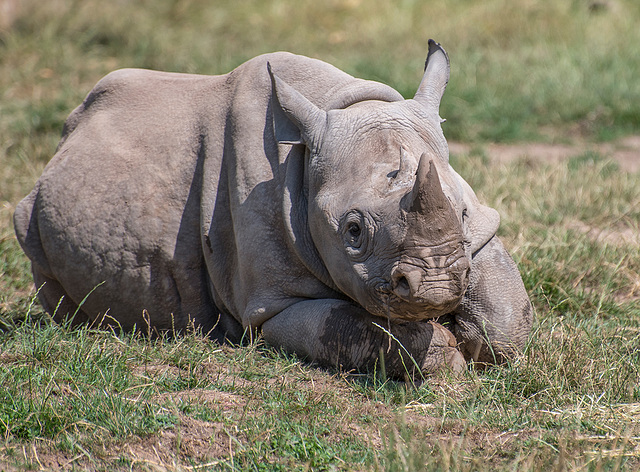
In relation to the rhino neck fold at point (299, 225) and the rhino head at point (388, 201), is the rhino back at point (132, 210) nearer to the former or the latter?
the rhino neck fold at point (299, 225)

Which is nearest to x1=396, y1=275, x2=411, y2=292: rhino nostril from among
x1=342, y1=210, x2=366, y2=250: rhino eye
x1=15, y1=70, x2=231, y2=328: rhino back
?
x1=342, y1=210, x2=366, y2=250: rhino eye

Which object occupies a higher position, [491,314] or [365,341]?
[491,314]

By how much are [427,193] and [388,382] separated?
98 centimetres

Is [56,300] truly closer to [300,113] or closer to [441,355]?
[300,113]

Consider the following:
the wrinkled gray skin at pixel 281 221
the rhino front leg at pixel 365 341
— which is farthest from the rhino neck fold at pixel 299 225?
the rhino front leg at pixel 365 341

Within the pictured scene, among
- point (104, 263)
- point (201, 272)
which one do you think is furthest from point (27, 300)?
point (201, 272)

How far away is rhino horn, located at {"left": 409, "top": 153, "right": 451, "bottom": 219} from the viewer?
10.8ft

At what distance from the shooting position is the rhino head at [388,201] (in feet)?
11.1

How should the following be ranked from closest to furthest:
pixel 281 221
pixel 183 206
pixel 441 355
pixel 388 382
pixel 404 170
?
pixel 404 170 → pixel 388 382 → pixel 441 355 → pixel 281 221 → pixel 183 206

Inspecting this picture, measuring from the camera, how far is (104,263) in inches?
183

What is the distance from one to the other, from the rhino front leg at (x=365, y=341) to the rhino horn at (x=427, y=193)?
27.3 inches

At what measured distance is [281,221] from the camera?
4.18m

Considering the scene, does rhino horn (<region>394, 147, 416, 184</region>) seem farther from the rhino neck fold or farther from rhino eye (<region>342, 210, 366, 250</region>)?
the rhino neck fold

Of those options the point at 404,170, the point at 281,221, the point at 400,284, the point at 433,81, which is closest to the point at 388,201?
the point at 404,170
